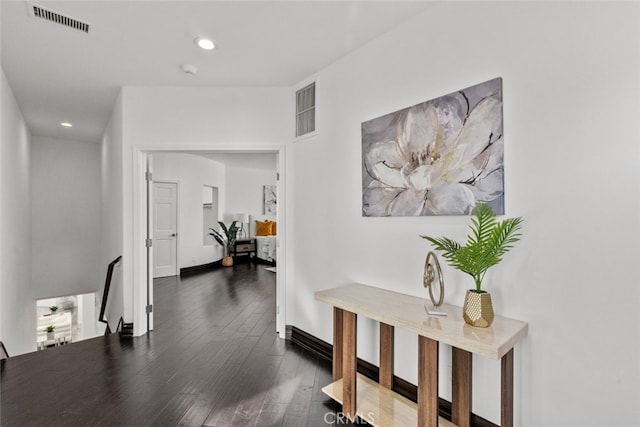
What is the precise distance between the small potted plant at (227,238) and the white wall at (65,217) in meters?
2.48

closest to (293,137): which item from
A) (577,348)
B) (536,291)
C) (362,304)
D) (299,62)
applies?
(299,62)

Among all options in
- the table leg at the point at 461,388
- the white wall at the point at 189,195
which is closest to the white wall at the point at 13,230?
the white wall at the point at 189,195

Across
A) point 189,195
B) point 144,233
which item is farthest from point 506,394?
point 189,195

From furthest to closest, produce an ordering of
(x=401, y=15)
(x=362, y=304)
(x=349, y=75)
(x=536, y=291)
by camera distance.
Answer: (x=349, y=75) < (x=401, y=15) < (x=362, y=304) < (x=536, y=291)

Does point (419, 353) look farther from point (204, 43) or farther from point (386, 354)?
point (204, 43)

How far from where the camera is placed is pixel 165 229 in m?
6.29

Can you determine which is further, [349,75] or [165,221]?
[165,221]

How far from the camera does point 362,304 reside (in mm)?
1863

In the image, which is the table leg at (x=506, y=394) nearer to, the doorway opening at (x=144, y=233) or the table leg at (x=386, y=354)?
the table leg at (x=386, y=354)

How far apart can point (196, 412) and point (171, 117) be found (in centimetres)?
285

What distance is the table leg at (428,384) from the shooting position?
1.48 m

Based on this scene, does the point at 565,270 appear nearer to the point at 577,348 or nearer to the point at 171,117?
the point at 577,348

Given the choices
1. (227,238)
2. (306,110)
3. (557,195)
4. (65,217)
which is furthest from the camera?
(227,238)

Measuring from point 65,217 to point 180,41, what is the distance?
224 inches
